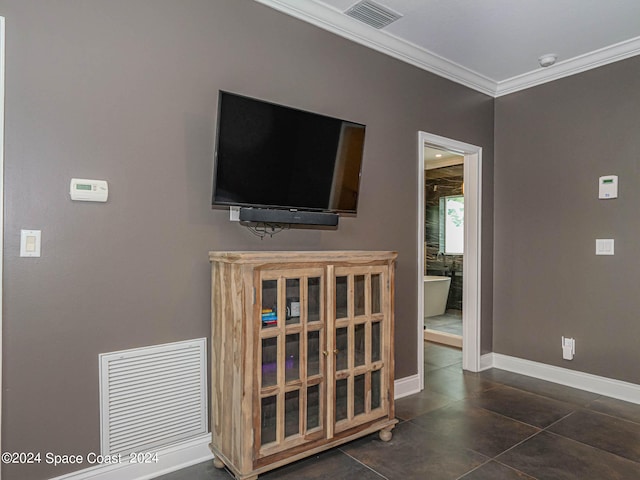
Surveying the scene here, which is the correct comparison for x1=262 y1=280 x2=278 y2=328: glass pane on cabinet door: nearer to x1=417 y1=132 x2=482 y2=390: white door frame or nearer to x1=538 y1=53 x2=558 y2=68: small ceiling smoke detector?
x1=417 y1=132 x2=482 y2=390: white door frame

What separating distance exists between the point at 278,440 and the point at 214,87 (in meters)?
1.96

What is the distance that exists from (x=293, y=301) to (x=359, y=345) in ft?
1.85

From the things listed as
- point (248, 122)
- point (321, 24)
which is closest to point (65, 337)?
point (248, 122)

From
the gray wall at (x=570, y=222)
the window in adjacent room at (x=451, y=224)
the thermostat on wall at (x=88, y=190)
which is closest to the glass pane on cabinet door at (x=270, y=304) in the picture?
the thermostat on wall at (x=88, y=190)

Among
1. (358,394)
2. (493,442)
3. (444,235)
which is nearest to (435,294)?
(444,235)

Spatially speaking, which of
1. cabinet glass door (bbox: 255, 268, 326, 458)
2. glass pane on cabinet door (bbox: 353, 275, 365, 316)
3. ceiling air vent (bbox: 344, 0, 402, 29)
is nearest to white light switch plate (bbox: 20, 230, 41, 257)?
cabinet glass door (bbox: 255, 268, 326, 458)

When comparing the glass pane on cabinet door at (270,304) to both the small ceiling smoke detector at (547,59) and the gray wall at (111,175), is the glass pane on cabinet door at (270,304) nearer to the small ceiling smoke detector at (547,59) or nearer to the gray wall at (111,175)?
the gray wall at (111,175)

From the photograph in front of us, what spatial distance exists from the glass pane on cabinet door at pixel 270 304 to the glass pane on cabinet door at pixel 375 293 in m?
0.67

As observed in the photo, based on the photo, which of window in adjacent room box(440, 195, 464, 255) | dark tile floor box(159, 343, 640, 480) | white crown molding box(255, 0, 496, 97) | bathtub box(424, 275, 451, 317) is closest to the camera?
dark tile floor box(159, 343, 640, 480)

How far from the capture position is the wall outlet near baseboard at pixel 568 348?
3547mm

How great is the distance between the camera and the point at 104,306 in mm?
2041

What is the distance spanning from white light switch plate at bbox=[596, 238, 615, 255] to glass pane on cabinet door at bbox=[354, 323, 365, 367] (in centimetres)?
226

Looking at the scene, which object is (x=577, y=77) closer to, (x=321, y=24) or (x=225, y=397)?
(x=321, y=24)

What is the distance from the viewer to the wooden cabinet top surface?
2029 mm
